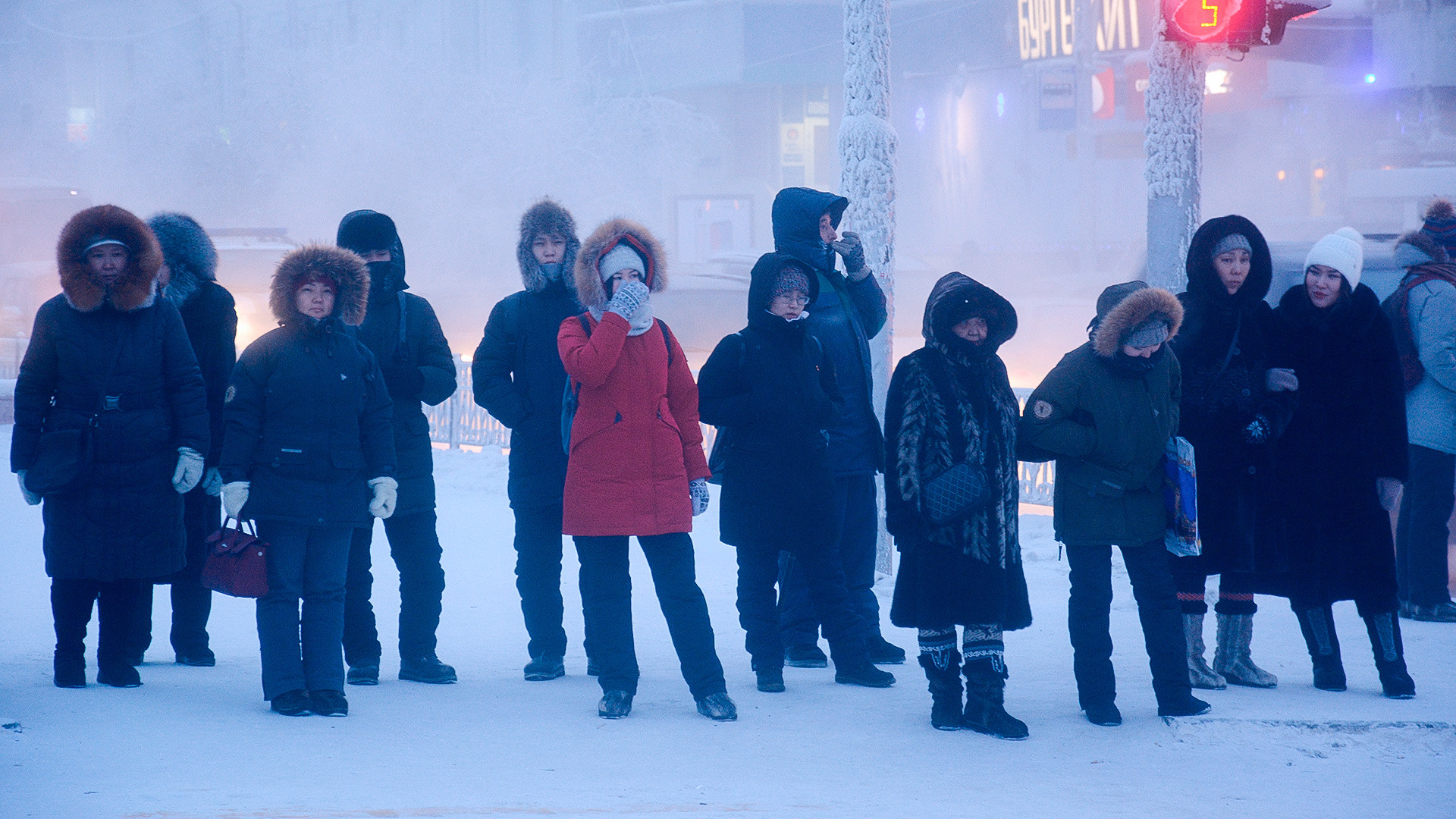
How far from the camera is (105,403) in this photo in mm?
5223

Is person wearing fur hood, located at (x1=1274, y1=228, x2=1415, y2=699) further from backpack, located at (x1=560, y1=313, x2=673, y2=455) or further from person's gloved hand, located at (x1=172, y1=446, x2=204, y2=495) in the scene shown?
person's gloved hand, located at (x1=172, y1=446, x2=204, y2=495)

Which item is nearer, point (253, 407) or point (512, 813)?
point (512, 813)

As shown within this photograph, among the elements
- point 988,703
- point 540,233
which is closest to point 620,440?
point 540,233

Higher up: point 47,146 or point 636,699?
point 47,146

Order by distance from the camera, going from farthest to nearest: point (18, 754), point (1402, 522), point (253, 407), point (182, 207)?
point (182, 207), point (1402, 522), point (253, 407), point (18, 754)

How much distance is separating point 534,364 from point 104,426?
1660 millimetres

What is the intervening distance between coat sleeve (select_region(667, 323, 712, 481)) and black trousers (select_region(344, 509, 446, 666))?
124cm

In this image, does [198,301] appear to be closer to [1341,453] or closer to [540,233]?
[540,233]

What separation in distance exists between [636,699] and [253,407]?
1.85 meters

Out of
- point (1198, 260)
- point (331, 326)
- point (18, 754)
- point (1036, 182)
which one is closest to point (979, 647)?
point (1198, 260)

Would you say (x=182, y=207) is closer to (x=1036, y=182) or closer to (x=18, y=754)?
(x=1036, y=182)

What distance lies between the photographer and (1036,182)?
4647 centimetres

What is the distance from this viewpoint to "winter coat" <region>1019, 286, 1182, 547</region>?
504 cm

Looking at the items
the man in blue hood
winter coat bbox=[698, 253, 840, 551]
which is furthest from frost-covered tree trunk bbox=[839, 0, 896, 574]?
winter coat bbox=[698, 253, 840, 551]
